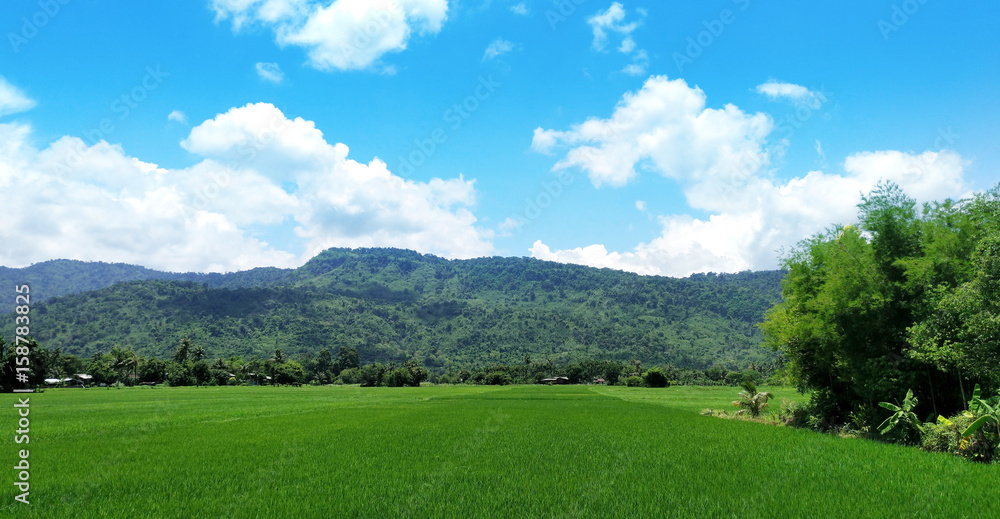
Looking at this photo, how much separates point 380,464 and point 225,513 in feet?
16.1

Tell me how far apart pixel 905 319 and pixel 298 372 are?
124 metres

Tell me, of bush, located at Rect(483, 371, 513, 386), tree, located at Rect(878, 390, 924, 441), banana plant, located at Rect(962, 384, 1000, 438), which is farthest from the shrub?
bush, located at Rect(483, 371, 513, 386)

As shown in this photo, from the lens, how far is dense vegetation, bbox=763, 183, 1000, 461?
12.3 meters

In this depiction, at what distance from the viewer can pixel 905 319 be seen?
15719mm

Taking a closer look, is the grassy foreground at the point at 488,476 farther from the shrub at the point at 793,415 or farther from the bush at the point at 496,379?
the bush at the point at 496,379

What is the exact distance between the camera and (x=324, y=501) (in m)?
8.91

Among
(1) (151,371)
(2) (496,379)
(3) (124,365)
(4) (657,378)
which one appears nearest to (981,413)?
(4) (657,378)

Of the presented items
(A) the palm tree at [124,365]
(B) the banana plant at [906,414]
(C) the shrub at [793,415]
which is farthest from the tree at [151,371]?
(B) the banana plant at [906,414]

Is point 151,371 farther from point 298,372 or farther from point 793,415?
point 793,415

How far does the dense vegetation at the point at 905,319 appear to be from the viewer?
12.3 metres

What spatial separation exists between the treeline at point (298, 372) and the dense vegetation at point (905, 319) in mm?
81957

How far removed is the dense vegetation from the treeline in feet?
269

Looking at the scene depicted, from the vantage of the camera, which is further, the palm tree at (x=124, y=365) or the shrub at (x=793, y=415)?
the palm tree at (x=124, y=365)

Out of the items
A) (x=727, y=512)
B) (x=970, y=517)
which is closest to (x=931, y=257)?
(x=970, y=517)
